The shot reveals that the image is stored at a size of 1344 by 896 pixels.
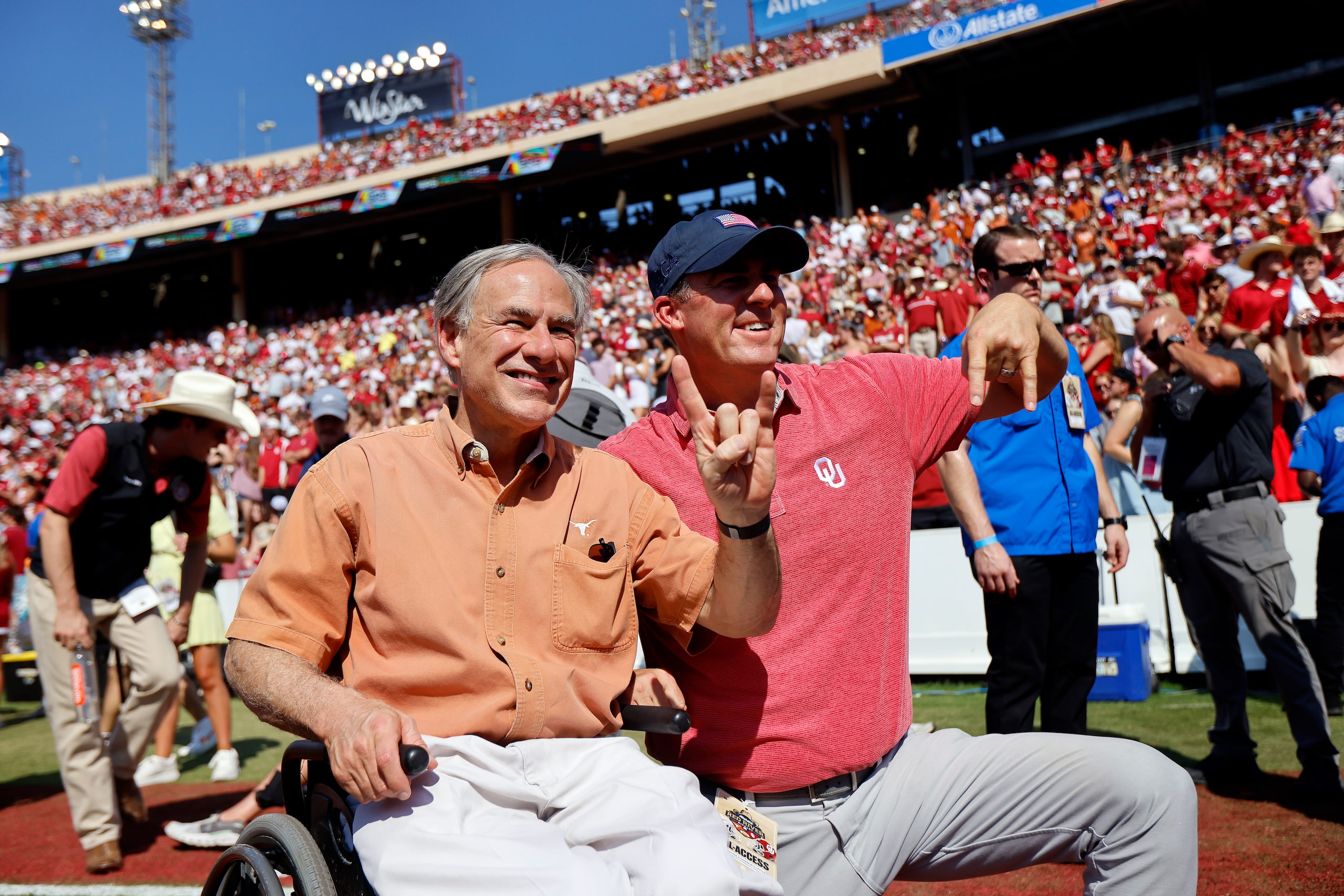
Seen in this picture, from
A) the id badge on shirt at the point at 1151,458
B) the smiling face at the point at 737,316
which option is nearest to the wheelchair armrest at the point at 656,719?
the smiling face at the point at 737,316

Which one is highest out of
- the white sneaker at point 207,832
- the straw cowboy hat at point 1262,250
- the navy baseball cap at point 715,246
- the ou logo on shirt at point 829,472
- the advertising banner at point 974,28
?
the advertising banner at point 974,28

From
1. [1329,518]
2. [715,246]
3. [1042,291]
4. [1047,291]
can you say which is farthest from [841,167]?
[715,246]

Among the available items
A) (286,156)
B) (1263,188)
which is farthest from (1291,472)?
(286,156)

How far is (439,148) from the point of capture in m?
33.3

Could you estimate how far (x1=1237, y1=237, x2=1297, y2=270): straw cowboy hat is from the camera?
8.10 meters

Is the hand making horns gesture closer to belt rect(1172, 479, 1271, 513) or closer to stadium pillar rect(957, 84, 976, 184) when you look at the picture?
belt rect(1172, 479, 1271, 513)

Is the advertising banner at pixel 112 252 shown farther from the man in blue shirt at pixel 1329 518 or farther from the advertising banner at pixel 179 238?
the man in blue shirt at pixel 1329 518

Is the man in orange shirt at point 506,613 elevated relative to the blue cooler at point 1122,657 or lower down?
elevated

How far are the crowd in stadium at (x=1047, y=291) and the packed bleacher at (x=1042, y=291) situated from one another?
0.04 m

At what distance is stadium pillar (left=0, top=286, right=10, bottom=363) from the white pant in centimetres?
4353

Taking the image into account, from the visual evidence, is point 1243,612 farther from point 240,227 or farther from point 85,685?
point 240,227

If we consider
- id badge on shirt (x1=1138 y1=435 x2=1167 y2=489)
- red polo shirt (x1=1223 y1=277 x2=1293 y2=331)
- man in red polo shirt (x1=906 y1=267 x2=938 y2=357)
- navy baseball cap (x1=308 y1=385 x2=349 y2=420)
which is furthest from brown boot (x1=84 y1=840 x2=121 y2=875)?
man in red polo shirt (x1=906 y1=267 x2=938 y2=357)

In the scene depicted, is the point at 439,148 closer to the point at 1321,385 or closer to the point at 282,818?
the point at 1321,385

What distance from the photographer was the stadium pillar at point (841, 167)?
80.8ft
